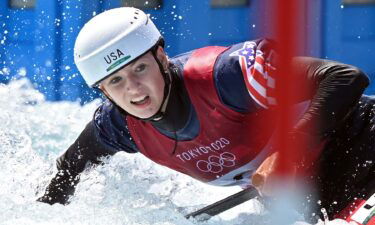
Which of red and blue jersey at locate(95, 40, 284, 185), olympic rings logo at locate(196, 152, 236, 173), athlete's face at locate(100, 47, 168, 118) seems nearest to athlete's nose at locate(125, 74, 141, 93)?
athlete's face at locate(100, 47, 168, 118)

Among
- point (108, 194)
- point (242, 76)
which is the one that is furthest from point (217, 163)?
point (108, 194)

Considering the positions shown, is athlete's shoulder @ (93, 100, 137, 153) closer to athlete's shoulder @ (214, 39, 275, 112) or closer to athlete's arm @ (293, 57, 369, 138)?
athlete's shoulder @ (214, 39, 275, 112)

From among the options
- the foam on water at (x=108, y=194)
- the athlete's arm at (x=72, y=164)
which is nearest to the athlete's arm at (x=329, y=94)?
the foam on water at (x=108, y=194)

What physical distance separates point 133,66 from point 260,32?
75.7 inches

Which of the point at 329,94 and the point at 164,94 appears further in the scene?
the point at 164,94

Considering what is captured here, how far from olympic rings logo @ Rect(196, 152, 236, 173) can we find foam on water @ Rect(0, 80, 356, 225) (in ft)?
0.38

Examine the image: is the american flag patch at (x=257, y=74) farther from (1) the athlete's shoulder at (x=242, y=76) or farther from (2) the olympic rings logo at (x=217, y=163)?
(2) the olympic rings logo at (x=217, y=163)

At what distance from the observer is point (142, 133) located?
1.47 metres

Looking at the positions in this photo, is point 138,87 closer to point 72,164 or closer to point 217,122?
point 217,122

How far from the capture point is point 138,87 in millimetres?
1322

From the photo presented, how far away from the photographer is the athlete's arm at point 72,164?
5.15 feet

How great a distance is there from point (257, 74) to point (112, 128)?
0.40 metres

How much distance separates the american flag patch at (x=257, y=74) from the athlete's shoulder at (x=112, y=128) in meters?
0.34

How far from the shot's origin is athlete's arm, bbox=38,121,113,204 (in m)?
1.57
